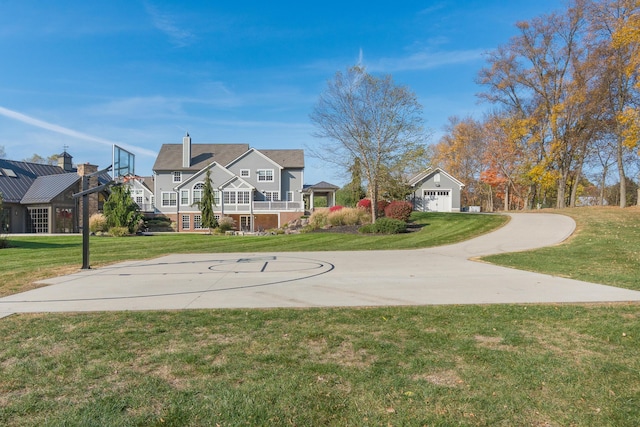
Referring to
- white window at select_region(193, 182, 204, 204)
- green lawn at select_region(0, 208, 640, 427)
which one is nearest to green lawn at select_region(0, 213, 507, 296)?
green lawn at select_region(0, 208, 640, 427)

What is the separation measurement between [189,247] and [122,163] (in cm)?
496

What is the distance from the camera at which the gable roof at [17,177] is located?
32.5 metres

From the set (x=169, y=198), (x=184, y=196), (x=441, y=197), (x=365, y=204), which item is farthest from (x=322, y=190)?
(x=169, y=198)

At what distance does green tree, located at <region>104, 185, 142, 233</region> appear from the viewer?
28.3 meters

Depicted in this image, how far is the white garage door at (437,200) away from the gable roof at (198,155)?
2191cm

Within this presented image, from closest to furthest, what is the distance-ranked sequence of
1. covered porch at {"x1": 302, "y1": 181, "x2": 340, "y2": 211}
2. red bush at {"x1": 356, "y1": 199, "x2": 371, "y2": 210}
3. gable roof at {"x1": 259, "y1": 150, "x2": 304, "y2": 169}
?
red bush at {"x1": 356, "y1": 199, "x2": 371, "y2": 210} < covered porch at {"x1": 302, "y1": 181, "x2": 340, "y2": 211} < gable roof at {"x1": 259, "y1": 150, "x2": 304, "y2": 169}

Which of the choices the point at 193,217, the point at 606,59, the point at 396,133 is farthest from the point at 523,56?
the point at 193,217

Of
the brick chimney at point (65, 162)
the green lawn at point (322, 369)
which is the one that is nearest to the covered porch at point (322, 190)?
the brick chimney at point (65, 162)

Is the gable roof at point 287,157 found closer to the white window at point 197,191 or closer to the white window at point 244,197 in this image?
the white window at point 244,197

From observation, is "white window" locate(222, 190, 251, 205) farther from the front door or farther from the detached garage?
the detached garage

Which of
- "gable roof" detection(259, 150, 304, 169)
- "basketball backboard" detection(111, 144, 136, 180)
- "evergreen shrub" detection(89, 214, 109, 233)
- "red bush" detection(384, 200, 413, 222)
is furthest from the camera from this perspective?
"gable roof" detection(259, 150, 304, 169)

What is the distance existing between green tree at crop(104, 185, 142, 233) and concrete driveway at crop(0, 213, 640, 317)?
60.5ft

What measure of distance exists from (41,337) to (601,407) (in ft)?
17.6

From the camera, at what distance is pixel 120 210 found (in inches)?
1113
